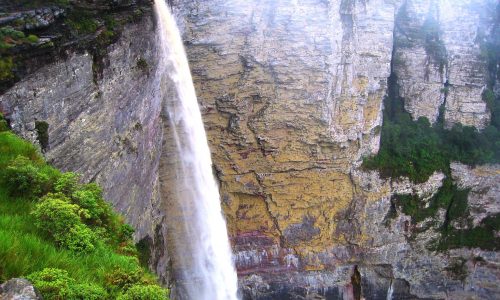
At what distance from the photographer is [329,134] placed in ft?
65.1

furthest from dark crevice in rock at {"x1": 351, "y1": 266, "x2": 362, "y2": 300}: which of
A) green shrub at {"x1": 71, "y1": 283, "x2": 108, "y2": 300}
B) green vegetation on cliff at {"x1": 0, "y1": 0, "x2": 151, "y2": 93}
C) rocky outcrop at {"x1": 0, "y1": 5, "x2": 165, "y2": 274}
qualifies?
green shrub at {"x1": 71, "y1": 283, "x2": 108, "y2": 300}

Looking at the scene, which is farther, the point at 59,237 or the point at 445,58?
the point at 445,58

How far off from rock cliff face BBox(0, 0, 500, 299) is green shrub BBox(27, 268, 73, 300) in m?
10.9

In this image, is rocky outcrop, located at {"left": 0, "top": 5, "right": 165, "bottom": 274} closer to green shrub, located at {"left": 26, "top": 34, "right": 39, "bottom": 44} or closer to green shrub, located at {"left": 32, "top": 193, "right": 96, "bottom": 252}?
green shrub, located at {"left": 26, "top": 34, "right": 39, "bottom": 44}

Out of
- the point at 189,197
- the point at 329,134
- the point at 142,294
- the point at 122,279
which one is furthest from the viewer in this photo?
the point at 329,134

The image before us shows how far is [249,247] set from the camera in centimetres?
2075

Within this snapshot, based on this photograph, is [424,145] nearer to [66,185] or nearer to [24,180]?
[66,185]

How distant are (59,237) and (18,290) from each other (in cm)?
122

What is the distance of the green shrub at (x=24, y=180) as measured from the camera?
5.25 meters

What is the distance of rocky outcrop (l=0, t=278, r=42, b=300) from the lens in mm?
3447

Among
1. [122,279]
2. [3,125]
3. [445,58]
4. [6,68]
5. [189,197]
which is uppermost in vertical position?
[6,68]

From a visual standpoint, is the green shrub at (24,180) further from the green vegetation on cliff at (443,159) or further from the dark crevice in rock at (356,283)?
the dark crevice in rock at (356,283)

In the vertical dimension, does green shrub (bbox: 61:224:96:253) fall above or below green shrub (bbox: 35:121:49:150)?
below

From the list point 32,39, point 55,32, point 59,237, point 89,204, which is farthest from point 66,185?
point 55,32
